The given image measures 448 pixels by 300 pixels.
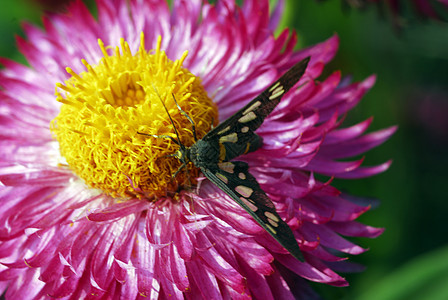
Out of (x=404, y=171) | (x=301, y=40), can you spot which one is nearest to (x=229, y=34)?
(x=301, y=40)

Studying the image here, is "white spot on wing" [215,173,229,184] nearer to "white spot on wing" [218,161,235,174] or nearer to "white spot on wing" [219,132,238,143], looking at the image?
"white spot on wing" [218,161,235,174]

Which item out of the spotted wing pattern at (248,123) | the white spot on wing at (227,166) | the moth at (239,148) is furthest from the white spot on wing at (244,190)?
the spotted wing pattern at (248,123)

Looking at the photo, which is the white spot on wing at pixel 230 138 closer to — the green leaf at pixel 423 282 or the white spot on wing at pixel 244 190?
the white spot on wing at pixel 244 190

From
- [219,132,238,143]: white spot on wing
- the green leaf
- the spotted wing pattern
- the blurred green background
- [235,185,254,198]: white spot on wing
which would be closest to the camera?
[235,185,254,198]: white spot on wing

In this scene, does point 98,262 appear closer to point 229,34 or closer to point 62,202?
point 62,202

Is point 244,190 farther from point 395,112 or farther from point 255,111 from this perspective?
point 395,112

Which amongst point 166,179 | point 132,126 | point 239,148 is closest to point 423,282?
point 239,148

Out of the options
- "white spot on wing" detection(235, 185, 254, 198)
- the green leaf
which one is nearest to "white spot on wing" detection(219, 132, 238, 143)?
"white spot on wing" detection(235, 185, 254, 198)
